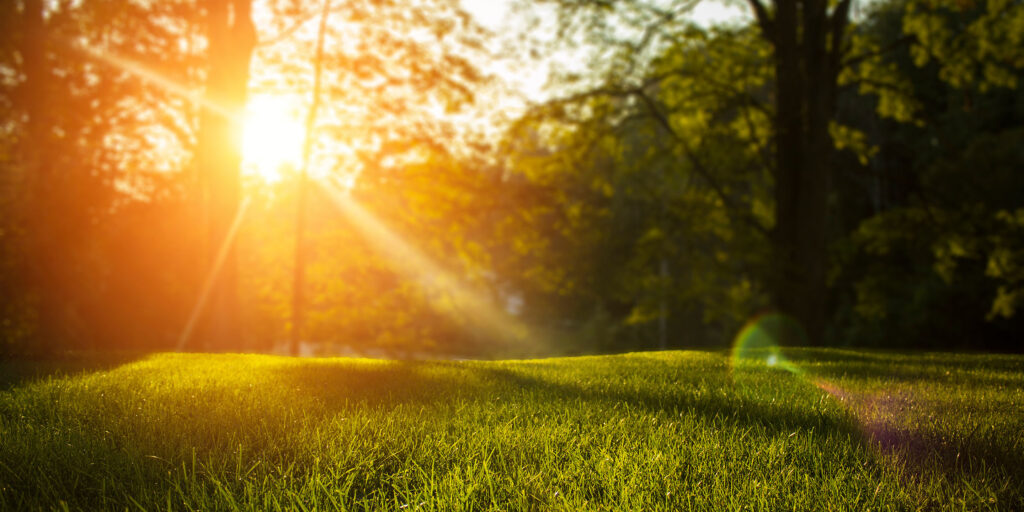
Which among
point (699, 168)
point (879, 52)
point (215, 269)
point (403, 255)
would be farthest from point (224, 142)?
point (879, 52)

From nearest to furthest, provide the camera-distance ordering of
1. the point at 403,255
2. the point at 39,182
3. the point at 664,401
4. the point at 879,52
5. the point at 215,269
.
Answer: the point at 664,401
the point at 215,269
the point at 39,182
the point at 879,52
the point at 403,255

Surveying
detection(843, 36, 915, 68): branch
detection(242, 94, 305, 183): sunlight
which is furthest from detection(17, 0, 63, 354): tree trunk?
detection(843, 36, 915, 68): branch

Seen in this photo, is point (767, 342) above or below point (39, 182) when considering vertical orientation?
below

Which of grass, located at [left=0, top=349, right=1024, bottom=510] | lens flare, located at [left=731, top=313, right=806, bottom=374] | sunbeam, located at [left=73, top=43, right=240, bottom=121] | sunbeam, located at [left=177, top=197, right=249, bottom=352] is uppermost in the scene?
sunbeam, located at [left=73, top=43, right=240, bottom=121]

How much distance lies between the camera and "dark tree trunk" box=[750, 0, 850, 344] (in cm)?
1495

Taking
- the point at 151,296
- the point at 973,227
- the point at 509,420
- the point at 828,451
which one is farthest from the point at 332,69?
the point at 973,227

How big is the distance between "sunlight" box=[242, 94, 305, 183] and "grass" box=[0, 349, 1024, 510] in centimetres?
1179

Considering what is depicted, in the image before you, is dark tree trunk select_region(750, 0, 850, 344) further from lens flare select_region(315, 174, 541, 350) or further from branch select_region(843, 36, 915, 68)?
lens flare select_region(315, 174, 541, 350)

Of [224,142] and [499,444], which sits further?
[224,142]

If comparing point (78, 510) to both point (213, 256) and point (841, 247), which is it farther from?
point (841, 247)

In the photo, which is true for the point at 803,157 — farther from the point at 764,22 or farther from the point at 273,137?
the point at 273,137

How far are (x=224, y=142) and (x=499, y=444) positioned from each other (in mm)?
12274

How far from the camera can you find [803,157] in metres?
15.2

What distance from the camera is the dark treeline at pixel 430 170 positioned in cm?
1495
